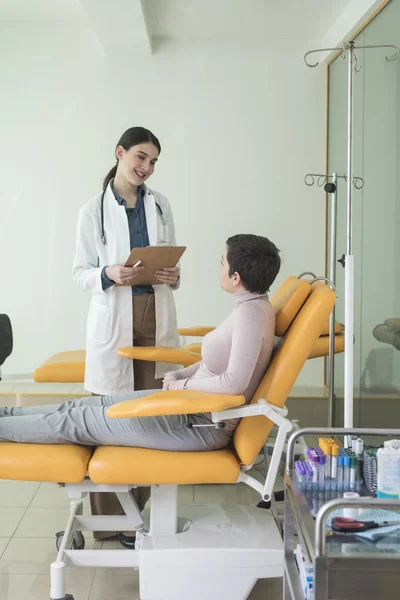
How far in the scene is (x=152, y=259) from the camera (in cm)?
269

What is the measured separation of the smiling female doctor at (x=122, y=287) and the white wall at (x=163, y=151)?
1982 mm

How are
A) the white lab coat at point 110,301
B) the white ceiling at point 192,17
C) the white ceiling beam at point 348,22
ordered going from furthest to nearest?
the white ceiling at point 192,17 → the white ceiling beam at point 348,22 → the white lab coat at point 110,301

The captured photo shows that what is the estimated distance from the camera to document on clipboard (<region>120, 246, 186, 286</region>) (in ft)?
8.61

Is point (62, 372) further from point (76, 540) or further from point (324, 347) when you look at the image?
point (324, 347)

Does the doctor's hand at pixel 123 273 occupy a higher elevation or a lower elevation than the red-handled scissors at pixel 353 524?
higher

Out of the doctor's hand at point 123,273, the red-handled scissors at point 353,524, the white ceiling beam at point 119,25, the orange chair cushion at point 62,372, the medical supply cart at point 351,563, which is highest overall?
the white ceiling beam at point 119,25

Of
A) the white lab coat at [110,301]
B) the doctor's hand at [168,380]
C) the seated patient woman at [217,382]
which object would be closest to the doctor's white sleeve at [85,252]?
the white lab coat at [110,301]

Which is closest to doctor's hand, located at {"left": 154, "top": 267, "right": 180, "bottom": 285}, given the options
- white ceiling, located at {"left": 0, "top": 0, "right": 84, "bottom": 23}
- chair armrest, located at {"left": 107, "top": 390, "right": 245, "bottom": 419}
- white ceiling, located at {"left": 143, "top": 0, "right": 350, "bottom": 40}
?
chair armrest, located at {"left": 107, "top": 390, "right": 245, "bottom": 419}

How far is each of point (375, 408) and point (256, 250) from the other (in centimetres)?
172

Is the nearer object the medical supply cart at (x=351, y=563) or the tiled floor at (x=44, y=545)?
the medical supply cart at (x=351, y=563)

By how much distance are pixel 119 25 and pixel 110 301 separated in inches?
85.2

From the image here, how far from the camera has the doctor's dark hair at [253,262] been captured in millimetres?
2320

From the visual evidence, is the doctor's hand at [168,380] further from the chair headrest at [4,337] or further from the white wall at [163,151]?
the white wall at [163,151]

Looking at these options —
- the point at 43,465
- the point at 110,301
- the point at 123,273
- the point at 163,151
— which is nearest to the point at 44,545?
the point at 43,465
